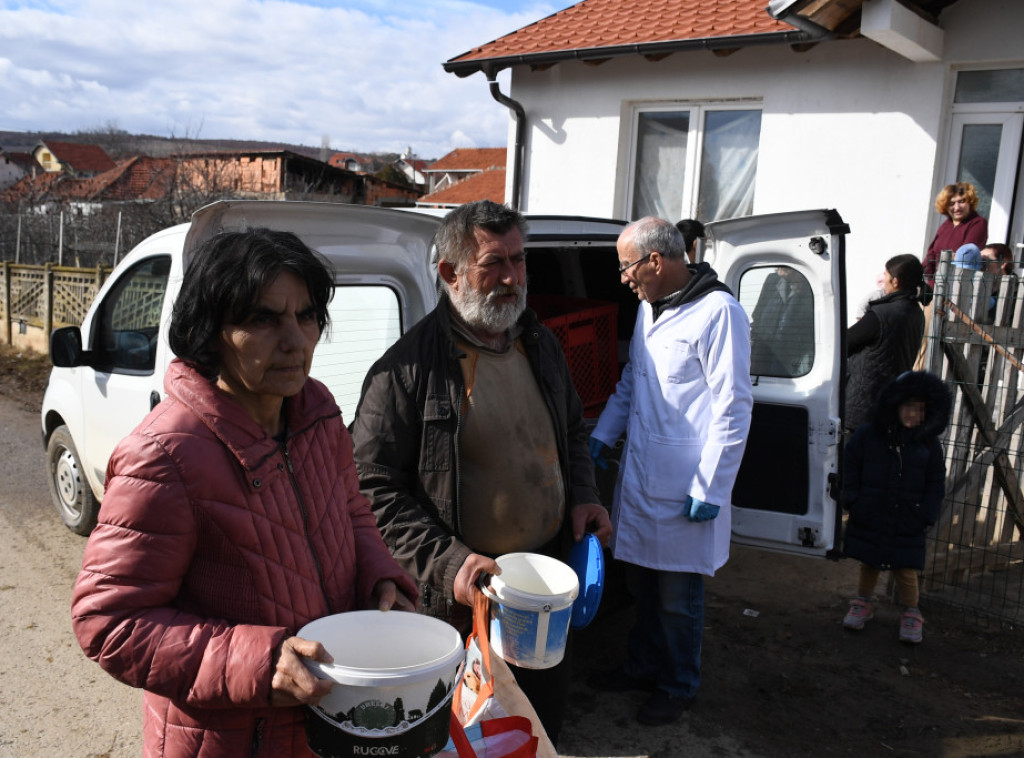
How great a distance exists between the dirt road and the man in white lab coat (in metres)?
0.25

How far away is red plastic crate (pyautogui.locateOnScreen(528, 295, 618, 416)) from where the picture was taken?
4363 millimetres

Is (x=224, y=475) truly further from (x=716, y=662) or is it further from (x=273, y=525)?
(x=716, y=662)

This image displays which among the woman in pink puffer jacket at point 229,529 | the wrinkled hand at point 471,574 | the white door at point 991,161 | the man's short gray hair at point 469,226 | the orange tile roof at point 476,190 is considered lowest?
the wrinkled hand at point 471,574

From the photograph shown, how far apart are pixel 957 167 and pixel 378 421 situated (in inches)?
255

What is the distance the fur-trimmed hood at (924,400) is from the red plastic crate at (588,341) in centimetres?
151

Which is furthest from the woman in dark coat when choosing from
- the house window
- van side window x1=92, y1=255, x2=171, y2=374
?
van side window x1=92, y1=255, x2=171, y2=374

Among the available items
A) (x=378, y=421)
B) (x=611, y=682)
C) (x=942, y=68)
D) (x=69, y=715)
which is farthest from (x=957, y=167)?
(x=69, y=715)

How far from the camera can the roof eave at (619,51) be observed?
7.03 meters

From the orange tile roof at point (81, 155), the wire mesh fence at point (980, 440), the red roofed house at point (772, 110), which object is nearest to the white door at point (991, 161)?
the red roofed house at point (772, 110)

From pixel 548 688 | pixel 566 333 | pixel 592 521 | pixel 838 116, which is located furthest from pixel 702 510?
pixel 838 116

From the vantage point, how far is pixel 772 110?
758 centimetres

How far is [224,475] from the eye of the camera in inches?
60.9

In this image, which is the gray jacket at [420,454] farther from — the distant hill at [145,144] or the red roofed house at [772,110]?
the distant hill at [145,144]

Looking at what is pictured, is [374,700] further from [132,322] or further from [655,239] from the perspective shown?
[132,322]
